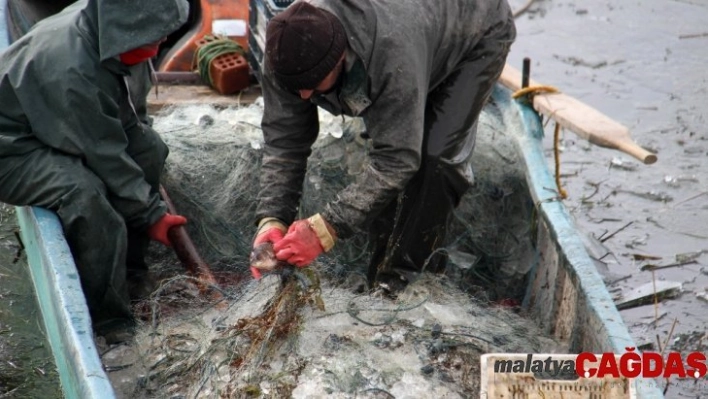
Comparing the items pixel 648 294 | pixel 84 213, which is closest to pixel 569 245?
pixel 648 294

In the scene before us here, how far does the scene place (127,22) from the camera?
15.4ft

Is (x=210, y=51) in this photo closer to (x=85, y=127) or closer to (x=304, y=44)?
(x=85, y=127)

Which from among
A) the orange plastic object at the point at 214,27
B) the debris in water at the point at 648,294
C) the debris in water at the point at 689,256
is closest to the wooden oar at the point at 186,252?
the orange plastic object at the point at 214,27

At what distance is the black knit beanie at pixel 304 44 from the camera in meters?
3.98

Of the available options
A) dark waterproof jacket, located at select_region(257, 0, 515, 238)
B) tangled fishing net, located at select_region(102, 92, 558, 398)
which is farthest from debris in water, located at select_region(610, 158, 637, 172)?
dark waterproof jacket, located at select_region(257, 0, 515, 238)

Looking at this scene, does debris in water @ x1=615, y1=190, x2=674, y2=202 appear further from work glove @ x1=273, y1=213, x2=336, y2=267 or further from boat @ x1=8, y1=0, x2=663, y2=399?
work glove @ x1=273, y1=213, x2=336, y2=267

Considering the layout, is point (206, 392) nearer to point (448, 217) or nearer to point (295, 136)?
point (295, 136)

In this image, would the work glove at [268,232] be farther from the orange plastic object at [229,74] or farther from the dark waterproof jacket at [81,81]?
the orange plastic object at [229,74]

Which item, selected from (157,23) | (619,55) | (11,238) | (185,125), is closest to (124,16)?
(157,23)

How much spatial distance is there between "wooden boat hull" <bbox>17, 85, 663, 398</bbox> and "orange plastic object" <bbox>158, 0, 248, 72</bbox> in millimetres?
2456

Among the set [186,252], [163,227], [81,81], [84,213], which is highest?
[81,81]

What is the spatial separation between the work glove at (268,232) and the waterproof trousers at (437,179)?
2.48 feet

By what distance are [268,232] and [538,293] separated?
1.70 meters

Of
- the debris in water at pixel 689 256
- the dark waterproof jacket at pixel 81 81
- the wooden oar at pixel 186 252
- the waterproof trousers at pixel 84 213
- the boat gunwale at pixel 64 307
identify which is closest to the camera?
the boat gunwale at pixel 64 307
